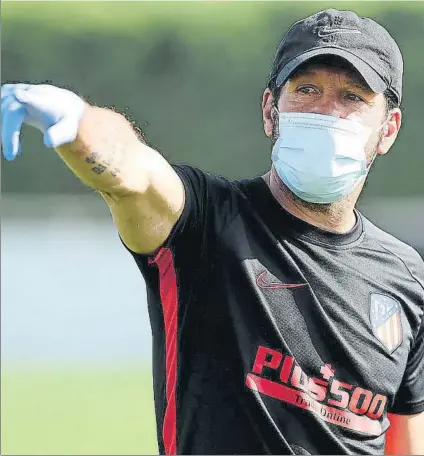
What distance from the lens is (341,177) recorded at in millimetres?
2625

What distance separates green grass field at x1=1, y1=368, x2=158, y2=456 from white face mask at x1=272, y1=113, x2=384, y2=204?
13.4 feet

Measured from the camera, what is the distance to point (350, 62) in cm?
255

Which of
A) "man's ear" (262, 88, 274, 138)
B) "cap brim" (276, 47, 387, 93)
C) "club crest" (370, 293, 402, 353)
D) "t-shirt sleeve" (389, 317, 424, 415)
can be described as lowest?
"t-shirt sleeve" (389, 317, 424, 415)

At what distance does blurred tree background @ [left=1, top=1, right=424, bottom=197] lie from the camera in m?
13.2

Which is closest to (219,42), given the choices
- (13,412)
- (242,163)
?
(242,163)

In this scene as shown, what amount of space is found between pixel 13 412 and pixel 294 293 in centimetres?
521

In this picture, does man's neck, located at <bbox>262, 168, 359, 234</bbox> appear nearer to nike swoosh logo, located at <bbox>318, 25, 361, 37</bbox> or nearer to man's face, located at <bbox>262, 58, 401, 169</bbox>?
man's face, located at <bbox>262, 58, 401, 169</bbox>

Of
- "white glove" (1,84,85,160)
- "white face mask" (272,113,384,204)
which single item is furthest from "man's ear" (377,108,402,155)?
"white glove" (1,84,85,160)

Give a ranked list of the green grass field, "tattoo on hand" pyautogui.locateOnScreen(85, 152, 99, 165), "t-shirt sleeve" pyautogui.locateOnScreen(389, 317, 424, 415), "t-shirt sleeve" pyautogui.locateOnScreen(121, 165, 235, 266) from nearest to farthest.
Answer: "tattoo on hand" pyautogui.locateOnScreen(85, 152, 99, 165), "t-shirt sleeve" pyautogui.locateOnScreen(121, 165, 235, 266), "t-shirt sleeve" pyautogui.locateOnScreen(389, 317, 424, 415), the green grass field

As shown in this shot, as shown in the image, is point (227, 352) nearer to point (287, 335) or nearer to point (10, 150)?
point (287, 335)

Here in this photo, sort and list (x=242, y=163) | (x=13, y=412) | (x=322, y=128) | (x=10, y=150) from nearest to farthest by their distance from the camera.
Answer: (x=10, y=150)
(x=322, y=128)
(x=13, y=412)
(x=242, y=163)

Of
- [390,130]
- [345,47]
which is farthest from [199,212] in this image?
[390,130]

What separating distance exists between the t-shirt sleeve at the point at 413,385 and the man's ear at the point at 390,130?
1.67ft

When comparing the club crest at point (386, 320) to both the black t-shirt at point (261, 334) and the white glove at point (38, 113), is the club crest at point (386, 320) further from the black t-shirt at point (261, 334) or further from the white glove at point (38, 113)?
the white glove at point (38, 113)
